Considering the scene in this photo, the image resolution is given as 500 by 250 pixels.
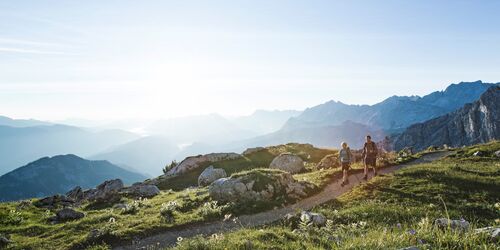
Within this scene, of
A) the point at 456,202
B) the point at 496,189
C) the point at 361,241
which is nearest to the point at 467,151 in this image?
the point at 496,189

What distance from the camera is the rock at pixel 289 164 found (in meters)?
51.4

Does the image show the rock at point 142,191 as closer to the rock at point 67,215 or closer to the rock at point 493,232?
the rock at point 67,215

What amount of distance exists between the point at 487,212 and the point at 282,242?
13.9 metres

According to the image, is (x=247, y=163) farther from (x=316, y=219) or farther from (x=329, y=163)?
(x=316, y=219)

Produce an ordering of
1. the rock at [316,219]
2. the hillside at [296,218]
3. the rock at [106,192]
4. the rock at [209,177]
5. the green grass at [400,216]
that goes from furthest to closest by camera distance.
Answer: the rock at [209,177] → the rock at [106,192] → the rock at [316,219] → the hillside at [296,218] → the green grass at [400,216]

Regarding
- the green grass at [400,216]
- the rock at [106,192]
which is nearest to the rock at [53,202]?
the rock at [106,192]

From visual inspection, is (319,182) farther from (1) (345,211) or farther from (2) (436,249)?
(2) (436,249)

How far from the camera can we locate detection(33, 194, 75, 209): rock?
3947cm

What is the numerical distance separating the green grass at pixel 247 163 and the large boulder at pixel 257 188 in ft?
57.4

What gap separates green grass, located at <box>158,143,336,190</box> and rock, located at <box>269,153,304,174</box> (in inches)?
206

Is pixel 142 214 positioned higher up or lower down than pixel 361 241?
lower down

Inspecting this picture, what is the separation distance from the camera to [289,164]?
171 ft

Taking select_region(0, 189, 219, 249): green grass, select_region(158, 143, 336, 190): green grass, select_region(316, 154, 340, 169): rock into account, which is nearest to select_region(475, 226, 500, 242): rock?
select_region(0, 189, 219, 249): green grass

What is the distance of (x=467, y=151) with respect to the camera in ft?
174
